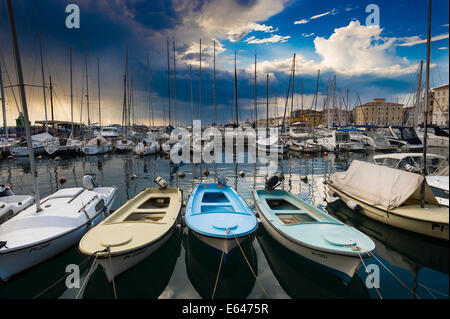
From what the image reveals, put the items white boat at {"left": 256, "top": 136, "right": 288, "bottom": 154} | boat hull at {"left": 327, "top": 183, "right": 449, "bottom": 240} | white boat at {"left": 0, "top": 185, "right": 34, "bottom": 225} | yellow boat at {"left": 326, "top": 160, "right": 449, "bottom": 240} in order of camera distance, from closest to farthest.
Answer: boat hull at {"left": 327, "top": 183, "right": 449, "bottom": 240} → yellow boat at {"left": 326, "top": 160, "right": 449, "bottom": 240} → white boat at {"left": 0, "top": 185, "right": 34, "bottom": 225} → white boat at {"left": 256, "top": 136, "right": 288, "bottom": 154}

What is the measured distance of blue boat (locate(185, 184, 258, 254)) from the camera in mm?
6098

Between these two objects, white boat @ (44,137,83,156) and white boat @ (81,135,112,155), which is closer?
white boat @ (44,137,83,156)

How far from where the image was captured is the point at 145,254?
599 centimetres

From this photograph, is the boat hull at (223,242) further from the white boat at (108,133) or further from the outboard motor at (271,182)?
the white boat at (108,133)

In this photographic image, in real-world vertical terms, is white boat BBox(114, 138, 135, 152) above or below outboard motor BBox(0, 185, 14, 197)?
above

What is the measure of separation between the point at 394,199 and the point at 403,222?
91cm

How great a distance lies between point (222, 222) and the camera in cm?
695

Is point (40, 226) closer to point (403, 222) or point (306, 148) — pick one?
point (403, 222)

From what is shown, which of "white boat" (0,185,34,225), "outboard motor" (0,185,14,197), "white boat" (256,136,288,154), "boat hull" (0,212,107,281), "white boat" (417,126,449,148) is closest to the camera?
"white boat" (417,126,449,148)

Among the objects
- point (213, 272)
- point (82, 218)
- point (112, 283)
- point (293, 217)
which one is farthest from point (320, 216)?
point (82, 218)

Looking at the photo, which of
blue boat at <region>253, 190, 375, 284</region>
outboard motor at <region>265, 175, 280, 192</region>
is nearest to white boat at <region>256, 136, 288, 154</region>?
outboard motor at <region>265, 175, 280, 192</region>

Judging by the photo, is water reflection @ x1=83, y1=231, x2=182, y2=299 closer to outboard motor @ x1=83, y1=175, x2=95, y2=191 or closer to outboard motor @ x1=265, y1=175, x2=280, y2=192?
outboard motor @ x1=83, y1=175, x2=95, y2=191

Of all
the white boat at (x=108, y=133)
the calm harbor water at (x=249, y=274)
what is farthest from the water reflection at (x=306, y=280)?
the white boat at (x=108, y=133)

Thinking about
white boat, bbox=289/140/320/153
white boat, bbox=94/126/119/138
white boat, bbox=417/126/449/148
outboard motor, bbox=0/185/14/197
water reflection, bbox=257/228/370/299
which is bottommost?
water reflection, bbox=257/228/370/299
